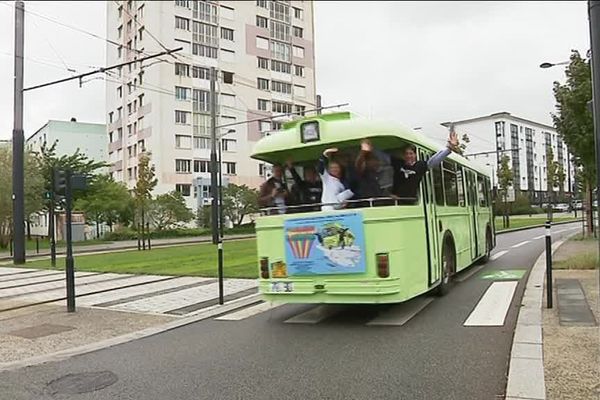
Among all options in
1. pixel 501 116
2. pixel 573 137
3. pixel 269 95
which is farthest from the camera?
pixel 501 116

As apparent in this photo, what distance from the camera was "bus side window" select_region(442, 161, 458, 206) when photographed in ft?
36.2

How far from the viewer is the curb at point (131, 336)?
7.05 m

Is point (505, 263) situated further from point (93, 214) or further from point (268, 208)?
point (93, 214)

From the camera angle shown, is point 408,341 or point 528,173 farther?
point 528,173

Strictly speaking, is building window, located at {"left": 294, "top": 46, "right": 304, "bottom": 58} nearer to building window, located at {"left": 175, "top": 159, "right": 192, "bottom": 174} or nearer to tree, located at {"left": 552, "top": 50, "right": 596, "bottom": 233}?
building window, located at {"left": 175, "top": 159, "right": 192, "bottom": 174}

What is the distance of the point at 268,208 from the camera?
9141 mm

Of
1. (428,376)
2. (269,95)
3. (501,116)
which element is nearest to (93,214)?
(269,95)

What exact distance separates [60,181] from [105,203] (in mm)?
40459

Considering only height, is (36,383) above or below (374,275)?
below

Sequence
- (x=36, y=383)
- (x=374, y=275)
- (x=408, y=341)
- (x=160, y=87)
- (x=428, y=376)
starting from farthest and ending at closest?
(x=160, y=87), (x=374, y=275), (x=408, y=341), (x=36, y=383), (x=428, y=376)

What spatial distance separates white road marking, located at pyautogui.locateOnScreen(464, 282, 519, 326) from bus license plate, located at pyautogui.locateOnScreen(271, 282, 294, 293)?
2.55m

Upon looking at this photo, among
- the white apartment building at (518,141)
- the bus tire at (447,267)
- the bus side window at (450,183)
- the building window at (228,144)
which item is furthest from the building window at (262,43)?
the bus tire at (447,267)

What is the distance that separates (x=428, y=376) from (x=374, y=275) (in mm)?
2401

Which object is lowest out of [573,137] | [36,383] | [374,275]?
[36,383]
